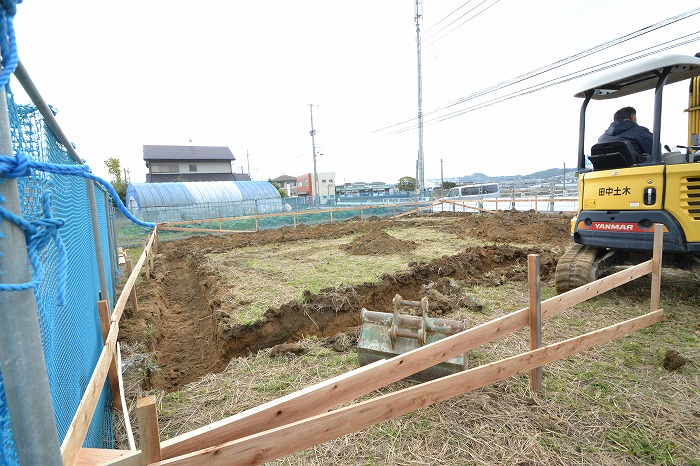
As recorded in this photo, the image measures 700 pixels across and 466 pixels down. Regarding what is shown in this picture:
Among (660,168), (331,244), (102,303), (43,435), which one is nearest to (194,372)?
(102,303)

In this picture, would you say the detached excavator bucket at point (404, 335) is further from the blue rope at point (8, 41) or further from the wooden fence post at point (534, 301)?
the blue rope at point (8, 41)

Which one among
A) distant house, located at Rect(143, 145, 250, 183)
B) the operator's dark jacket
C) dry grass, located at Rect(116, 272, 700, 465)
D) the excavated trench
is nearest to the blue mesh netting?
dry grass, located at Rect(116, 272, 700, 465)

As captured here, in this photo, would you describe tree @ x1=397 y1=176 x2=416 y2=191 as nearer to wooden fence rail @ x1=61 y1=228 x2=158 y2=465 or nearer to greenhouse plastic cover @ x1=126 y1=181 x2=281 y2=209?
greenhouse plastic cover @ x1=126 y1=181 x2=281 y2=209

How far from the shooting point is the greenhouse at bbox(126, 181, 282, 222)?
869 inches

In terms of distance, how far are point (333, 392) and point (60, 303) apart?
4.65 feet

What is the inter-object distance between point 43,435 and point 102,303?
240 centimetres

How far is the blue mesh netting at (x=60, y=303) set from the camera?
1.59 meters

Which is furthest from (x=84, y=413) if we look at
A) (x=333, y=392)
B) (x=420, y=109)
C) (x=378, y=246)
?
(x=420, y=109)

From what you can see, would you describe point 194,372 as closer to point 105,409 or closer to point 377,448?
point 105,409

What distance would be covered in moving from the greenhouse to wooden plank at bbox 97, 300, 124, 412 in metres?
17.4

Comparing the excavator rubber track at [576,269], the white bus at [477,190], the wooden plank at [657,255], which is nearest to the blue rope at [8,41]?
the wooden plank at [657,255]

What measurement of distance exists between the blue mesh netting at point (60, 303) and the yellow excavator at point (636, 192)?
6.13 metres

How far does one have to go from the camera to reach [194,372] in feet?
15.0

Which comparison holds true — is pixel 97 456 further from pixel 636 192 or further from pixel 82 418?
pixel 636 192
